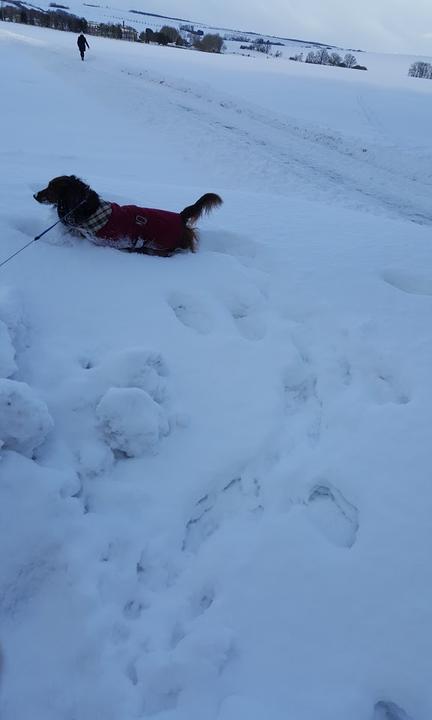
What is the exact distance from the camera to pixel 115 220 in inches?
143

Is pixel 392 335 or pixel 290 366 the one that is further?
pixel 392 335

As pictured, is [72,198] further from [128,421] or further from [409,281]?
[409,281]

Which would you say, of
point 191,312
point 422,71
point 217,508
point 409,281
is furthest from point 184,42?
point 217,508

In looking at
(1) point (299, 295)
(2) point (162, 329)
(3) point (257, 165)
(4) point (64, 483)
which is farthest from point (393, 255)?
(3) point (257, 165)

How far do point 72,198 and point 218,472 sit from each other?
2.50m

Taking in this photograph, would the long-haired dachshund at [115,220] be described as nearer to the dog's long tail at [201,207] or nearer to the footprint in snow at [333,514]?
the dog's long tail at [201,207]

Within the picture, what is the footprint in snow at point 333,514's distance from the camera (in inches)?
82.4

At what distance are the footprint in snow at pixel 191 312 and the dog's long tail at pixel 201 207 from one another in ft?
2.94

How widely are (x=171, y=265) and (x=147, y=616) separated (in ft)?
8.60

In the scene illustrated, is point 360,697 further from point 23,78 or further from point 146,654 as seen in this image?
point 23,78

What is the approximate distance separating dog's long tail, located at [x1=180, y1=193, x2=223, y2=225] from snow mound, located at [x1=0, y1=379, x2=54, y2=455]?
2.36 metres

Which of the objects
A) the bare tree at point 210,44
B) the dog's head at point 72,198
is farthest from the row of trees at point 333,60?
the dog's head at point 72,198

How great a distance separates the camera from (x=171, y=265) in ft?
12.3

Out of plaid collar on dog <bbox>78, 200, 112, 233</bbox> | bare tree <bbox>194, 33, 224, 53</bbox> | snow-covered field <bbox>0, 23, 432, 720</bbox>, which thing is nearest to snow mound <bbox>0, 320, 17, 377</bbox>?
snow-covered field <bbox>0, 23, 432, 720</bbox>
